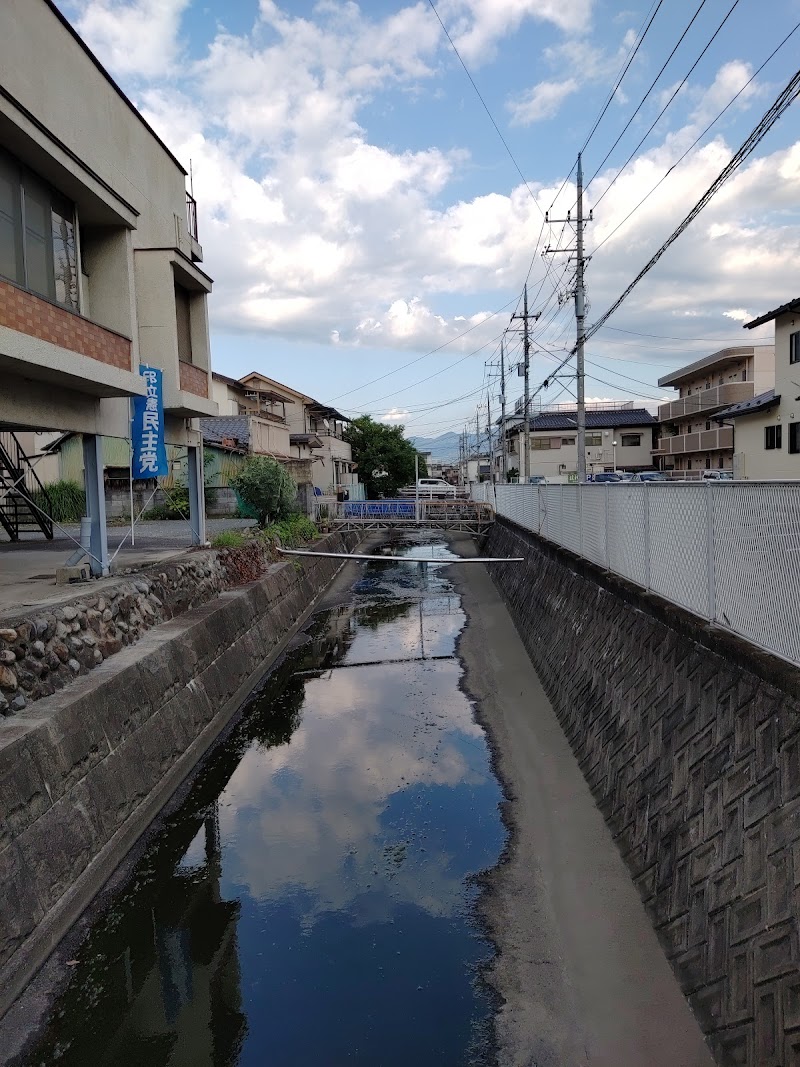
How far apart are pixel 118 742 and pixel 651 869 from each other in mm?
6659

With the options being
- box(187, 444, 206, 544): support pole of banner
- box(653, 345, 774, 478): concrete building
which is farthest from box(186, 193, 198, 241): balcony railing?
box(653, 345, 774, 478): concrete building

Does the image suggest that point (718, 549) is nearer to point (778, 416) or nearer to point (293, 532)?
point (293, 532)

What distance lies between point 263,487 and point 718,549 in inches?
865

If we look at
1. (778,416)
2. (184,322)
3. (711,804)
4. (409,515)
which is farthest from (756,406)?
(711,804)

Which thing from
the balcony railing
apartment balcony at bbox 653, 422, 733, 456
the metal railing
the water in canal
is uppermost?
the balcony railing

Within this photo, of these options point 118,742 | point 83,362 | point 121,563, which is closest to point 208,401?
point 121,563

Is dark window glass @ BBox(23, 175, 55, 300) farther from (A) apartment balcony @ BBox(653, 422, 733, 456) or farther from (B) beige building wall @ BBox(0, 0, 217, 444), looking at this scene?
(A) apartment balcony @ BBox(653, 422, 733, 456)

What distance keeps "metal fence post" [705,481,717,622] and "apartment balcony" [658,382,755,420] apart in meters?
38.2

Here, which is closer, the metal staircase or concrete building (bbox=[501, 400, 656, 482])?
the metal staircase

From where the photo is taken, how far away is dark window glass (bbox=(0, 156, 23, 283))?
1046 centimetres

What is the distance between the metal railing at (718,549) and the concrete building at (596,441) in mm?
46737

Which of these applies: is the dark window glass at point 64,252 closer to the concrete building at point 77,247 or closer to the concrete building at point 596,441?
the concrete building at point 77,247

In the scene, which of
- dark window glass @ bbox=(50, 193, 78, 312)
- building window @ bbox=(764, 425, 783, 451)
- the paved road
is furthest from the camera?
building window @ bbox=(764, 425, 783, 451)

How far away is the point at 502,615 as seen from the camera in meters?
24.1
